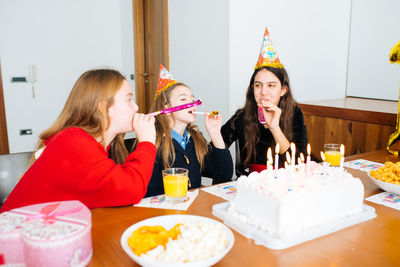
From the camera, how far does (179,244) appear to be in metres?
0.77

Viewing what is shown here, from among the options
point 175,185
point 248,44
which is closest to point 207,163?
point 175,185

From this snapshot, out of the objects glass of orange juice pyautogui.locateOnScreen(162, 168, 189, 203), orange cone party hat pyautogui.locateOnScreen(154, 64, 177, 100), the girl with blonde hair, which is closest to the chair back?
the girl with blonde hair

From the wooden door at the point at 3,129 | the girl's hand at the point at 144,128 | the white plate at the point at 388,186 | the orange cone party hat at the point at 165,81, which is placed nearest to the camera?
the white plate at the point at 388,186

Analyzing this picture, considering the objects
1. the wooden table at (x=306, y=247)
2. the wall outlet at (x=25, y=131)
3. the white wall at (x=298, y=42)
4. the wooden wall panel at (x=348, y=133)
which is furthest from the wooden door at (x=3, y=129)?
the wooden table at (x=306, y=247)

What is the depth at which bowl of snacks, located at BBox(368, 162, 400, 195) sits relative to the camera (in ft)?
3.94

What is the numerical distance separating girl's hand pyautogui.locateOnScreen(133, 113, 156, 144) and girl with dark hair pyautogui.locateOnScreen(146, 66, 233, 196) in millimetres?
318

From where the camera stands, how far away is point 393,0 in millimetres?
2756

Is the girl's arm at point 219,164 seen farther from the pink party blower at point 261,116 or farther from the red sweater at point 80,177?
the red sweater at point 80,177

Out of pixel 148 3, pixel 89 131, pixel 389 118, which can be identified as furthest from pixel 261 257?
pixel 148 3

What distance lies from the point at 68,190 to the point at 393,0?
287 centimetres

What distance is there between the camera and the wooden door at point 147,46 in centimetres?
400

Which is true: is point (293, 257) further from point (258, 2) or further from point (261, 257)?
point (258, 2)

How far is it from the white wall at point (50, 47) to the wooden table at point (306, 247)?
3578 mm

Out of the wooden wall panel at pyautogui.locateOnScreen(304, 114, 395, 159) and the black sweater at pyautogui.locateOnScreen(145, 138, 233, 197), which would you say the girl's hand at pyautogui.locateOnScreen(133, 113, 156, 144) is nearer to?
the black sweater at pyautogui.locateOnScreen(145, 138, 233, 197)
